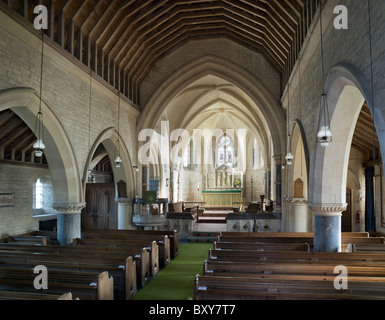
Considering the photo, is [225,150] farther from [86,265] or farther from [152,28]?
[86,265]

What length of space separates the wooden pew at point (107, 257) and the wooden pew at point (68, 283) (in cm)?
64

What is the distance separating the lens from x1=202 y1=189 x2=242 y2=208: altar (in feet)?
76.0

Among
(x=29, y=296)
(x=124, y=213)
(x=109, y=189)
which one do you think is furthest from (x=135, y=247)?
(x=109, y=189)

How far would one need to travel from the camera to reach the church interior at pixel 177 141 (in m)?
5.19

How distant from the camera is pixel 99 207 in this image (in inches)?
604

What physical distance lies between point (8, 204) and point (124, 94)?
18.9 ft

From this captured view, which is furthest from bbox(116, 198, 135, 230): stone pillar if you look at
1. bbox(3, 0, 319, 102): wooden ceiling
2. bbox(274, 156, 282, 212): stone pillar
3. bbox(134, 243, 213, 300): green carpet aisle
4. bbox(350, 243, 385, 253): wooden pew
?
bbox(350, 243, 385, 253): wooden pew

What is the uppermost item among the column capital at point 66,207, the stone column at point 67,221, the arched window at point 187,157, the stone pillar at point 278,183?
the arched window at point 187,157

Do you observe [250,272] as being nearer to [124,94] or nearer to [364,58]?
[364,58]

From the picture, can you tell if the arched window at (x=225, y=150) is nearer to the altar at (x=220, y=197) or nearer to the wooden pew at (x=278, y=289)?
the altar at (x=220, y=197)

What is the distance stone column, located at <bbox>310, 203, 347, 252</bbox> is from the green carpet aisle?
3.12m

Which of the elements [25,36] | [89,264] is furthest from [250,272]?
[25,36]

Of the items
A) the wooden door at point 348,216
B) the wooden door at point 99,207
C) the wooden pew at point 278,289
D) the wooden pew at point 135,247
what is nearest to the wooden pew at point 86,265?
the wooden pew at point 135,247

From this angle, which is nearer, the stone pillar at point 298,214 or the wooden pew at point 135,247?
the wooden pew at point 135,247
